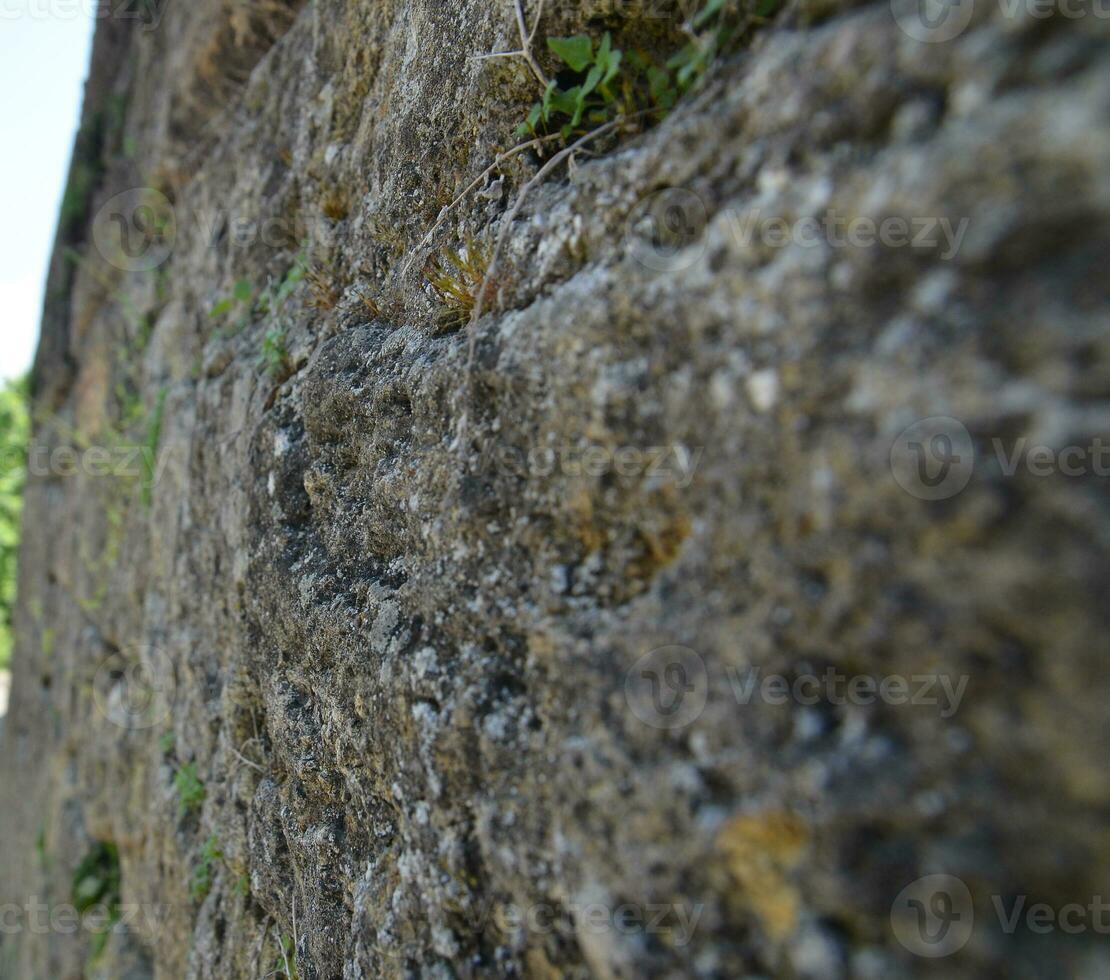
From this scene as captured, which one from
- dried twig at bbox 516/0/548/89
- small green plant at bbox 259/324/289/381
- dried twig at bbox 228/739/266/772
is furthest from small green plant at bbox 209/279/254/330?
dried twig at bbox 516/0/548/89

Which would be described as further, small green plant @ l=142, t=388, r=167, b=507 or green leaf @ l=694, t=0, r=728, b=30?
small green plant @ l=142, t=388, r=167, b=507

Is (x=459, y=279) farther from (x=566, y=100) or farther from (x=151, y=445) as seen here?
(x=151, y=445)

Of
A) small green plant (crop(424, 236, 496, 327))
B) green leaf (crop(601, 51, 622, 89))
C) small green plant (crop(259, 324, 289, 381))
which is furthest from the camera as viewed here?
small green plant (crop(259, 324, 289, 381))

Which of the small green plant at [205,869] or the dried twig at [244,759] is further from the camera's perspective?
the small green plant at [205,869]

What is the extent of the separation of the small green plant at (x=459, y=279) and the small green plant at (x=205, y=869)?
1.61 m

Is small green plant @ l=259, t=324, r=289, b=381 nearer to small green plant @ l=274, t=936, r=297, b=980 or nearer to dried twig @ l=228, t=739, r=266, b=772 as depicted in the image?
dried twig @ l=228, t=739, r=266, b=772

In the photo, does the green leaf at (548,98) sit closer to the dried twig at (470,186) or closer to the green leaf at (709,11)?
the dried twig at (470,186)

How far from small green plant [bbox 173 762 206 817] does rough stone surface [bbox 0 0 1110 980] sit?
380 millimetres

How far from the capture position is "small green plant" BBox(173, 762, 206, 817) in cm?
239

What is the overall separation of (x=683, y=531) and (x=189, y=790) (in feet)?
7.00

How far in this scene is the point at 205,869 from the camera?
226 cm

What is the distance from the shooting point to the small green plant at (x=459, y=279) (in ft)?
4.55

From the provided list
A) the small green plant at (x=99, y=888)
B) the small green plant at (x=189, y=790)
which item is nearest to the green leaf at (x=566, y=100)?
the small green plant at (x=189, y=790)

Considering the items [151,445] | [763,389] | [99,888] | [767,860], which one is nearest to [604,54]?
[763,389]
